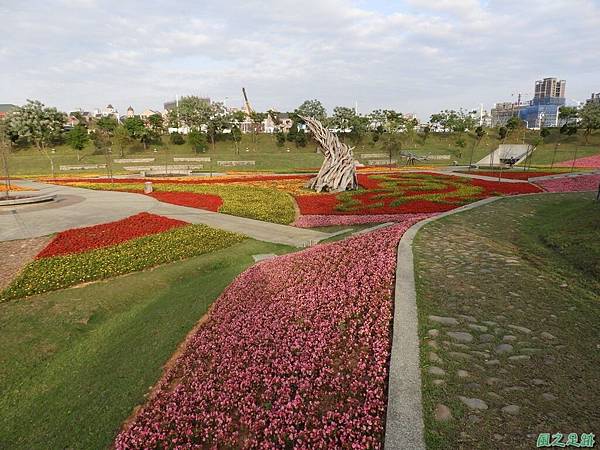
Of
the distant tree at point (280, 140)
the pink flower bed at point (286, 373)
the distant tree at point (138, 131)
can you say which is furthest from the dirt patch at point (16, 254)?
the distant tree at point (280, 140)

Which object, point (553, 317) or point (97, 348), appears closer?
point (553, 317)

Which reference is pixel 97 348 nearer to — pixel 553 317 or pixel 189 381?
pixel 189 381

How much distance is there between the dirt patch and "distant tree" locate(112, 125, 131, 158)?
5656cm

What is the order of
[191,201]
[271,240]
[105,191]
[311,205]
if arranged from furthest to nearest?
[105,191] < [191,201] < [311,205] < [271,240]

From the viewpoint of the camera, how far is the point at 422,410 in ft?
13.1

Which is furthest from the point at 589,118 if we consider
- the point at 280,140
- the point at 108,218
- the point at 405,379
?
the point at 405,379

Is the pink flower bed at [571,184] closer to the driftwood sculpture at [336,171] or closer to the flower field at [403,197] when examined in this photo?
the flower field at [403,197]

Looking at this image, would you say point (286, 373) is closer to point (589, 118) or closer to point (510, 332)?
point (510, 332)

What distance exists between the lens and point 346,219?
16953 mm

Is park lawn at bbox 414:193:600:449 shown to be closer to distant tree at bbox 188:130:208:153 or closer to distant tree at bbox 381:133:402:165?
distant tree at bbox 381:133:402:165

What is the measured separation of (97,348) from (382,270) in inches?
237

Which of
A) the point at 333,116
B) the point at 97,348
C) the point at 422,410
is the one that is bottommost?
the point at 97,348

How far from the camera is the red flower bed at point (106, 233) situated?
12.9 metres

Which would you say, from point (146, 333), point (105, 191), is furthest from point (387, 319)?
point (105, 191)
